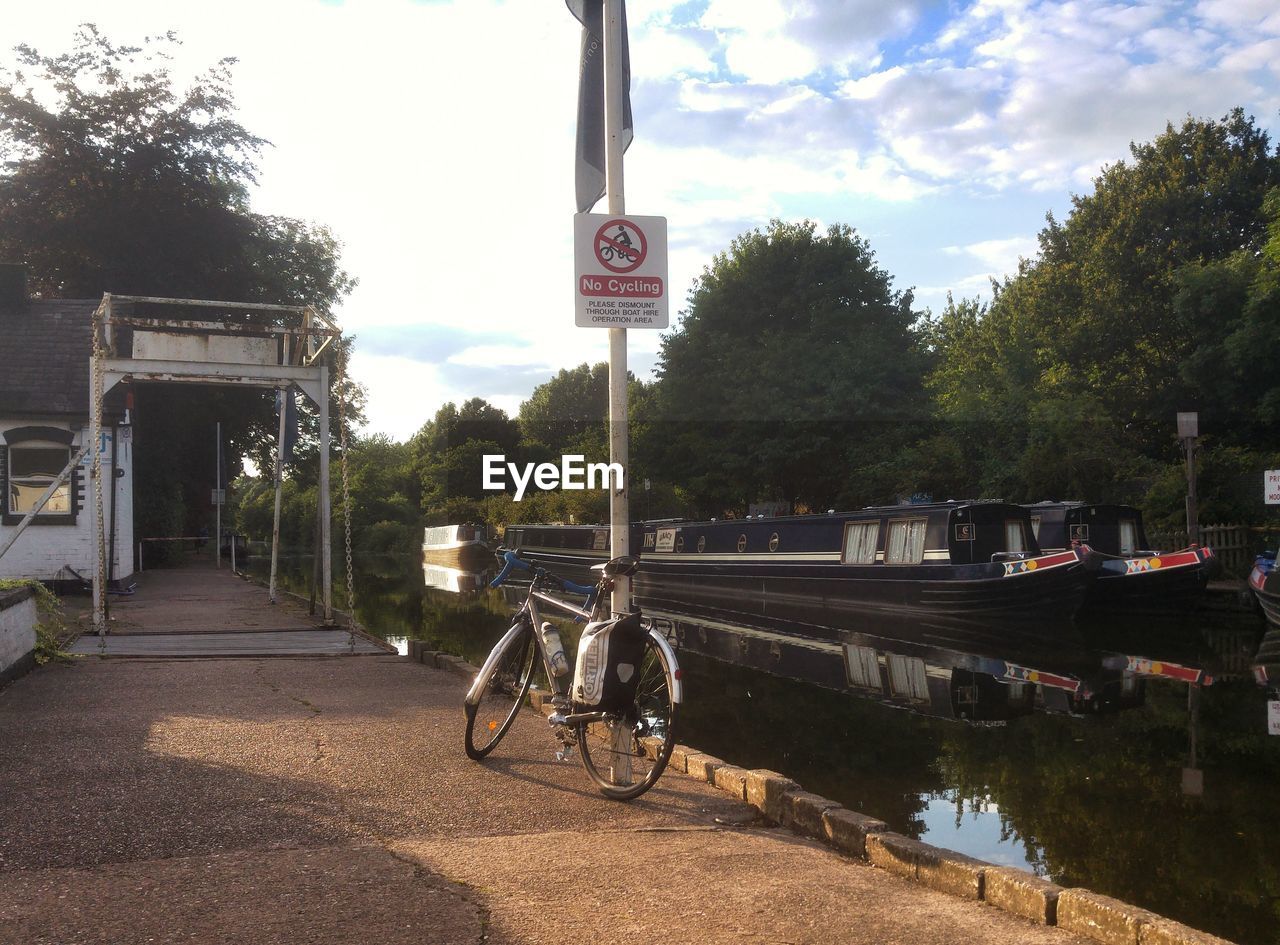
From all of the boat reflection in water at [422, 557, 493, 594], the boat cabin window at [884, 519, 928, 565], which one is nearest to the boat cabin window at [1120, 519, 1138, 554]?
the boat cabin window at [884, 519, 928, 565]

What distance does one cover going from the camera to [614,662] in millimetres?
5609

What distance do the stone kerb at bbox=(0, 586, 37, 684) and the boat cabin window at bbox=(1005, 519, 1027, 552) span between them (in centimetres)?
1697

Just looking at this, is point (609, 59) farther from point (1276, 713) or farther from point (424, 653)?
point (1276, 713)

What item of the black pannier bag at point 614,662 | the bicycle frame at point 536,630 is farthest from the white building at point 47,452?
the black pannier bag at point 614,662

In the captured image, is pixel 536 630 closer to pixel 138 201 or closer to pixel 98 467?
pixel 98 467

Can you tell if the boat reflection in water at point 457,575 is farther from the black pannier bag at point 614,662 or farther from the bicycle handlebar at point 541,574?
the black pannier bag at point 614,662

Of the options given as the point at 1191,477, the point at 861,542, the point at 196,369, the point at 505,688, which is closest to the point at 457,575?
the point at 861,542

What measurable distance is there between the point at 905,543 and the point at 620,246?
1786cm

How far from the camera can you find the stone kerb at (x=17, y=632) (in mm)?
8883

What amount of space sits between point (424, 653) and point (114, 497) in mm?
14341

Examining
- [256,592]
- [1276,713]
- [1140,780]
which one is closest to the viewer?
[1140,780]

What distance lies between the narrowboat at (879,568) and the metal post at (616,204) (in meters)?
12.6

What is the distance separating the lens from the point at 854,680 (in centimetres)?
1233

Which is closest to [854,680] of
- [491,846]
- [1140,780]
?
[1140,780]
